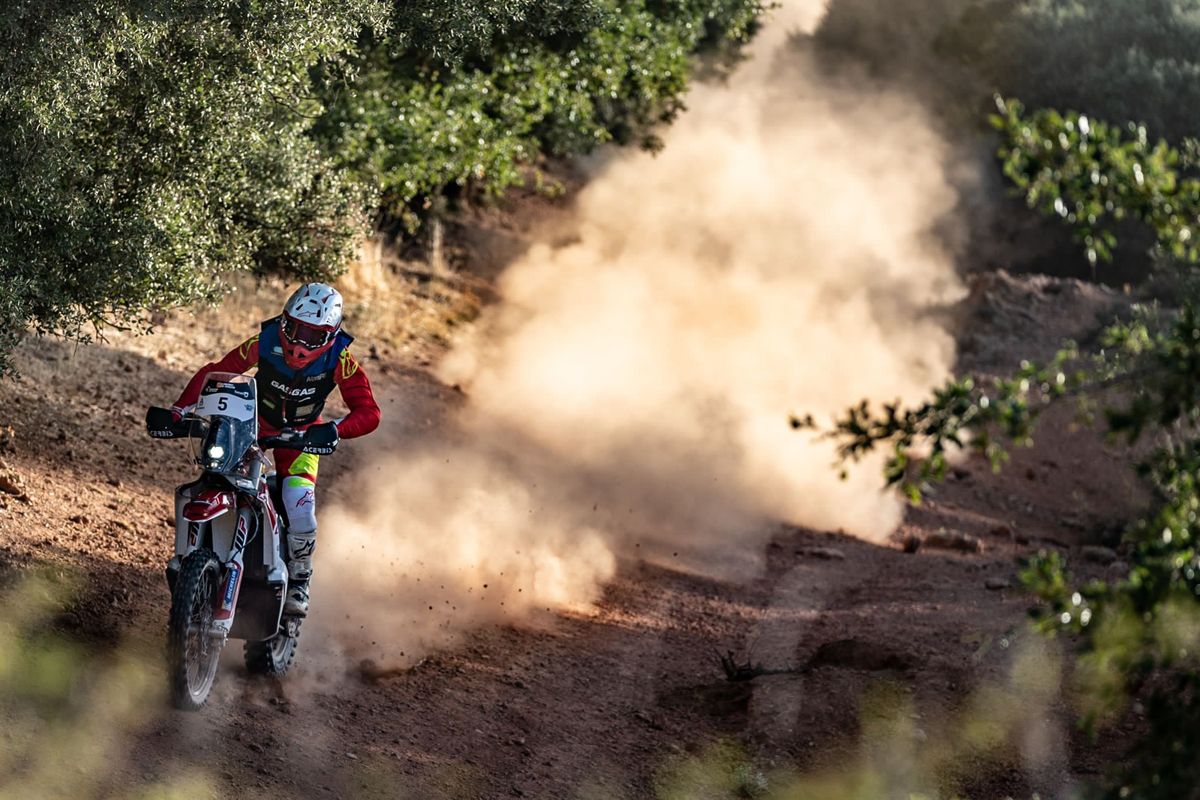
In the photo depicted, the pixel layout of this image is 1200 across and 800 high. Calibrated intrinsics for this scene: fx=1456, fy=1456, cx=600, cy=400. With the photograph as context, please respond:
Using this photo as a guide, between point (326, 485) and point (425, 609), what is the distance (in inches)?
149

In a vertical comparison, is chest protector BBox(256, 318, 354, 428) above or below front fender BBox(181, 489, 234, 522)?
above

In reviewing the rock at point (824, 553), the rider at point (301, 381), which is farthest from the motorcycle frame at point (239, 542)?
the rock at point (824, 553)

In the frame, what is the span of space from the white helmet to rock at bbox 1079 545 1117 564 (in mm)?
12155

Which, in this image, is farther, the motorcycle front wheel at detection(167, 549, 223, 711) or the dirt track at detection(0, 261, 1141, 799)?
the dirt track at detection(0, 261, 1141, 799)

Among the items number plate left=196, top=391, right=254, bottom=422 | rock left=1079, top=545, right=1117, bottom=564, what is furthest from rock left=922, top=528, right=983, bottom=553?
number plate left=196, top=391, right=254, bottom=422

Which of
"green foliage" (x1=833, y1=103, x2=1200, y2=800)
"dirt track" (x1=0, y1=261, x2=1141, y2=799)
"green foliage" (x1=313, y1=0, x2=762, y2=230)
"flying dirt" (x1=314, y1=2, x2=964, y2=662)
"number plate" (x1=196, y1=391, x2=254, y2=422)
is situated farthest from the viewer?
"green foliage" (x1=313, y1=0, x2=762, y2=230)

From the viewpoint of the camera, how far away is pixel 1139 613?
195 inches

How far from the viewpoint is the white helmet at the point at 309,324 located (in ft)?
28.3

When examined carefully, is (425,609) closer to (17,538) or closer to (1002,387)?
(17,538)

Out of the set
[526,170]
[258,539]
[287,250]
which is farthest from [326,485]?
[526,170]

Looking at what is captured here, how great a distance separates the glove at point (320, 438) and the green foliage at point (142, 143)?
10.4 feet

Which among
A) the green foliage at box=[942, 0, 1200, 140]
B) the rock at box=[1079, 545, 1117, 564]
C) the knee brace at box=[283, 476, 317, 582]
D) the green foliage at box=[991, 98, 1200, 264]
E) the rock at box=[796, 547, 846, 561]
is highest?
the green foliage at box=[942, 0, 1200, 140]

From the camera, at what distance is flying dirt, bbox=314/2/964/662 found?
1422cm

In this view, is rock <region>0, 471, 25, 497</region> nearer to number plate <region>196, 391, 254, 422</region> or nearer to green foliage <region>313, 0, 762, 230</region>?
number plate <region>196, 391, 254, 422</region>
